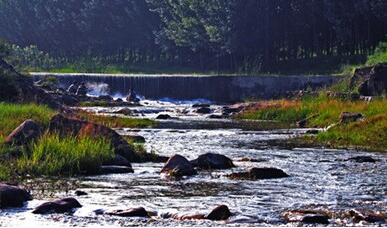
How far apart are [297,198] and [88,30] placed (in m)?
109

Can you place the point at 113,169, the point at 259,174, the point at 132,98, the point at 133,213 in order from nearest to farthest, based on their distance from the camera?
the point at 133,213, the point at 259,174, the point at 113,169, the point at 132,98

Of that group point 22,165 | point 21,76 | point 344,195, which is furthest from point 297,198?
point 21,76

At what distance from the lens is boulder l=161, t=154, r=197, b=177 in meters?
25.2

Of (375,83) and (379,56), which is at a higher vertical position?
(379,56)

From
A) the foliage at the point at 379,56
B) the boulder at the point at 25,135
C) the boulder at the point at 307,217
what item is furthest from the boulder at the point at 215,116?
the boulder at the point at 307,217

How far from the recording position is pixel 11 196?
19.8m

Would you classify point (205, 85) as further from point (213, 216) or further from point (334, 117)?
point (213, 216)

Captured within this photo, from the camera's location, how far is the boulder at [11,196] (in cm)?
1961

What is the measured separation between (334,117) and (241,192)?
25808 millimetres

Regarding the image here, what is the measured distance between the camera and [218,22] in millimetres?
99812

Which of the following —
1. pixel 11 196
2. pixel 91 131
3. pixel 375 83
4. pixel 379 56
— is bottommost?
pixel 11 196

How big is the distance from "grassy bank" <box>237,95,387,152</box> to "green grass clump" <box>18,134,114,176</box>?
40.4 feet

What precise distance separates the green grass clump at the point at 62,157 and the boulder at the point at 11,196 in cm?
424

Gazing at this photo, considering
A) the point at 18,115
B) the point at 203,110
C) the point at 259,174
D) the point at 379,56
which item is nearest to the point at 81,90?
the point at 203,110
